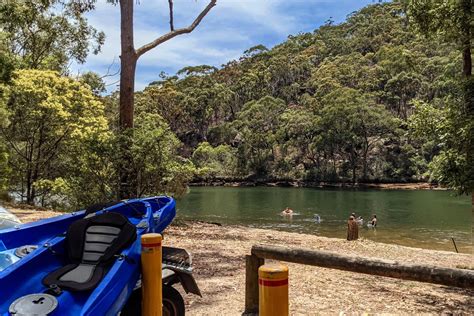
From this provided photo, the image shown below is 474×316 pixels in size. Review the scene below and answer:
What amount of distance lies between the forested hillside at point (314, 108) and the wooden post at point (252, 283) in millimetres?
37950

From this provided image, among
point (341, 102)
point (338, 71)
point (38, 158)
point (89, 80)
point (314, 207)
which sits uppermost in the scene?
point (338, 71)

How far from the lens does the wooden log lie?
3645mm

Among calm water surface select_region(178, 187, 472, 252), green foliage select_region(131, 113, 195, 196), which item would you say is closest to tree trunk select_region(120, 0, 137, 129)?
green foliage select_region(131, 113, 195, 196)

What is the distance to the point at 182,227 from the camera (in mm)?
11992

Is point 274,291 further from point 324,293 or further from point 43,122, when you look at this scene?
point 43,122

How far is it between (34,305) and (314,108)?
6577cm

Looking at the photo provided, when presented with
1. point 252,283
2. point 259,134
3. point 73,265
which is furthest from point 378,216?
point 259,134

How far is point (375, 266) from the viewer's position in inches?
157

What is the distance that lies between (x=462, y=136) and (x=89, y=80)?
76.5ft

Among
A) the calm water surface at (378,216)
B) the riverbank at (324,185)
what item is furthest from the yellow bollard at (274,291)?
the riverbank at (324,185)

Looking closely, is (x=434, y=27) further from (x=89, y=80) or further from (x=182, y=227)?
(x=89, y=80)

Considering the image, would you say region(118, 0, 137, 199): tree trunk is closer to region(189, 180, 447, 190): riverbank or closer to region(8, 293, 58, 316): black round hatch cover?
region(8, 293, 58, 316): black round hatch cover

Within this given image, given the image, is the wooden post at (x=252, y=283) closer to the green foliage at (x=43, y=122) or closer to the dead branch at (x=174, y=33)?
the dead branch at (x=174, y=33)

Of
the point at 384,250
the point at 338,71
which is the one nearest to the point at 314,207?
the point at 384,250
